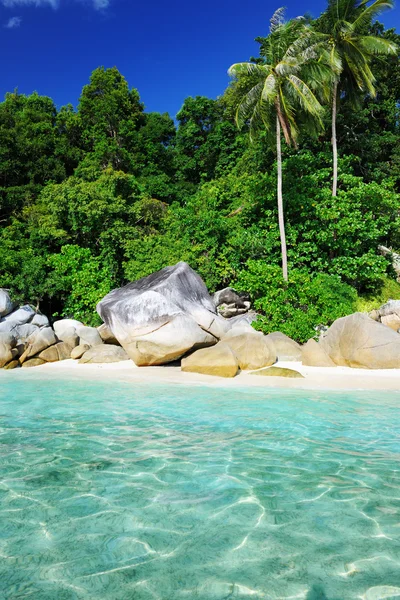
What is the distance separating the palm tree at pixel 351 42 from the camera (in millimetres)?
16391

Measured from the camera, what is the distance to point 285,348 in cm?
1171

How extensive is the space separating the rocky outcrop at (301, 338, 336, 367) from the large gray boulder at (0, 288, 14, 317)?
10540 mm

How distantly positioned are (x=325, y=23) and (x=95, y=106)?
658 inches

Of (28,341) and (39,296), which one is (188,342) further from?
(39,296)

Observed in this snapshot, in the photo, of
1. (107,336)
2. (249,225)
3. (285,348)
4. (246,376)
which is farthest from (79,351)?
(249,225)

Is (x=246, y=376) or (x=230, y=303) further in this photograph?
(x=230, y=303)

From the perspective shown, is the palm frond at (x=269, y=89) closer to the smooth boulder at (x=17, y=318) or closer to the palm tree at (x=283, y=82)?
the palm tree at (x=283, y=82)

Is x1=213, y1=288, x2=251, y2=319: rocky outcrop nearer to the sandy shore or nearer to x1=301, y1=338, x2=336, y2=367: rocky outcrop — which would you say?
the sandy shore

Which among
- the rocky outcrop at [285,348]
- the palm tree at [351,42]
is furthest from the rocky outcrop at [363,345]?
the palm tree at [351,42]

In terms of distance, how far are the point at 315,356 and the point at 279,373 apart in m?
1.51

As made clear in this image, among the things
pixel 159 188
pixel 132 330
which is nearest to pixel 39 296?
pixel 132 330

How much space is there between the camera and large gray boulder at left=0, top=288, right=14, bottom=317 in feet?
49.2

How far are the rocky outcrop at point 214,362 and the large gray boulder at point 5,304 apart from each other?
25.7ft

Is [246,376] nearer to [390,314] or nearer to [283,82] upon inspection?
[390,314]
